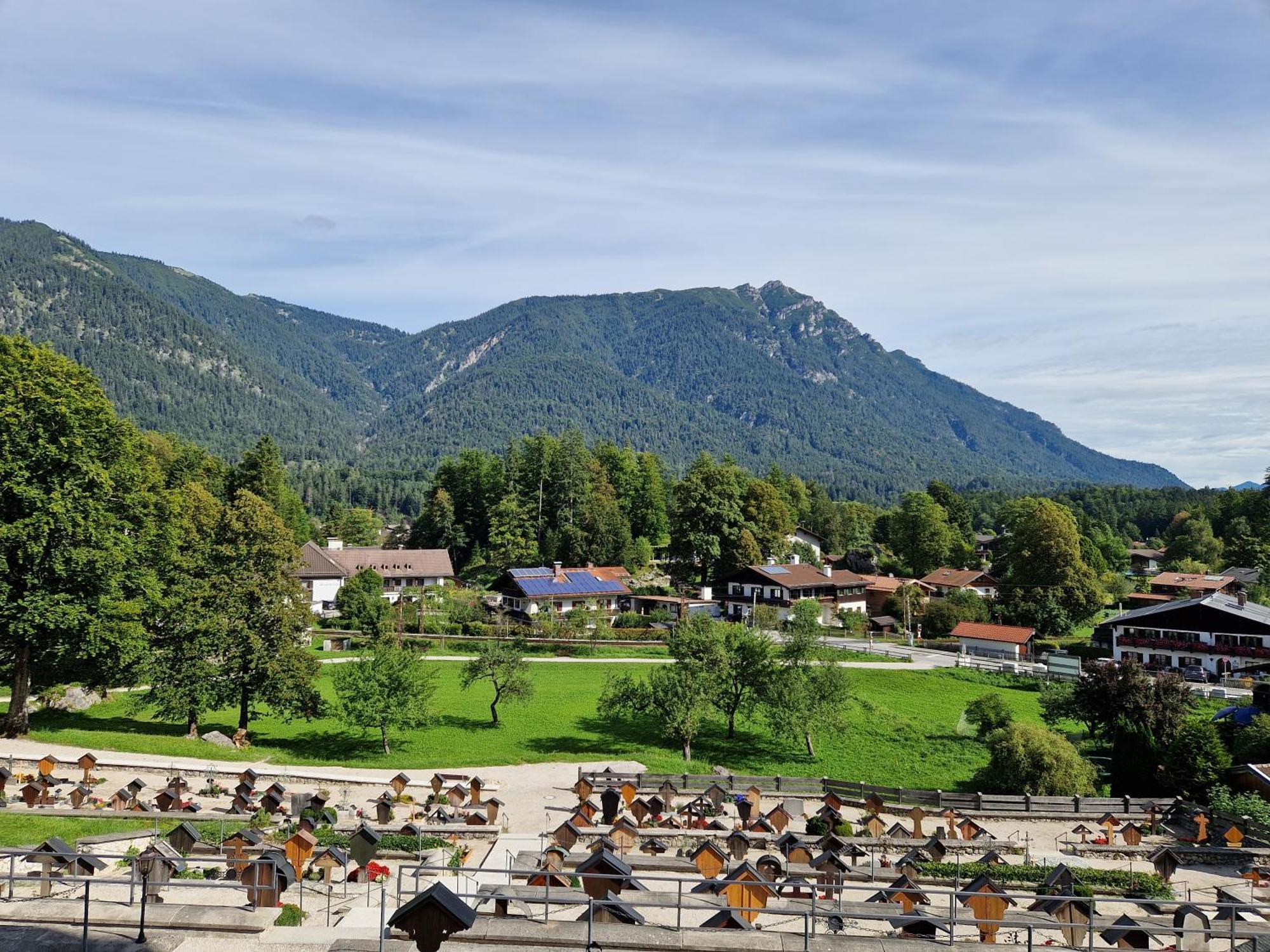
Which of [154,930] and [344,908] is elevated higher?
[154,930]

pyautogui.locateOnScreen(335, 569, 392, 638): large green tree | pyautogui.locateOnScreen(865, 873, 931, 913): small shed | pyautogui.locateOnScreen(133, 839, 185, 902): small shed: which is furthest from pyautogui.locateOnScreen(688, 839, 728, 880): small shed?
pyautogui.locateOnScreen(335, 569, 392, 638): large green tree

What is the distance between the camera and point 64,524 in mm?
28891

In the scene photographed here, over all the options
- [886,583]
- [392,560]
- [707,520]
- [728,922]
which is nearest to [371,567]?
[392,560]

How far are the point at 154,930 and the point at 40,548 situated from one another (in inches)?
788

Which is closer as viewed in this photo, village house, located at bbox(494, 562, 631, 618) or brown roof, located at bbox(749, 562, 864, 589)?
village house, located at bbox(494, 562, 631, 618)

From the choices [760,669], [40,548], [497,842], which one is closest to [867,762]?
[760,669]

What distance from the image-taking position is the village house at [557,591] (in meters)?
70.0

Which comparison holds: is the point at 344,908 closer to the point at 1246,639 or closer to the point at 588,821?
the point at 588,821

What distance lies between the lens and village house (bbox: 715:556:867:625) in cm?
7419

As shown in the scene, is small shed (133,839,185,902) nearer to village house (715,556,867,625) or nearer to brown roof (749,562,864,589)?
village house (715,556,867,625)

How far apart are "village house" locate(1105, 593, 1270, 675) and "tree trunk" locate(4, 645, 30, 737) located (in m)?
60.3

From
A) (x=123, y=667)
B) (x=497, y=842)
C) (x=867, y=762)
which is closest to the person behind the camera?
(x=497, y=842)

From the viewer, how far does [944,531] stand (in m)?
98.6

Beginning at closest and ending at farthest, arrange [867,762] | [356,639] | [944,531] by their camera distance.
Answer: [867,762]
[356,639]
[944,531]
